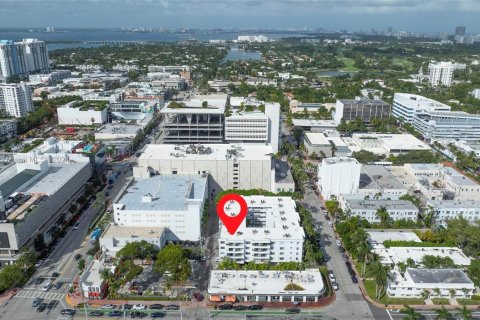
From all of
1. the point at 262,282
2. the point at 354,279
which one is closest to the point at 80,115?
the point at 262,282

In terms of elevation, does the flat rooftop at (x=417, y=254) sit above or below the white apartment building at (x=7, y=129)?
below

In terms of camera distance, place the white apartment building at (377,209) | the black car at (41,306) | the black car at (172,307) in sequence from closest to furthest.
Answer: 1. the black car at (41,306)
2. the black car at (172,307)
3. the white apartment building at (377,209)

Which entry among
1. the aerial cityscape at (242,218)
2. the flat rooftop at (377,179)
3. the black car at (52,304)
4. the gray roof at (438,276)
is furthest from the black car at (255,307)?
the flat rooftop at (377,179)

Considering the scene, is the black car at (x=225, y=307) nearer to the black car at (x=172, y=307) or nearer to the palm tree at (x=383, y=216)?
the black car at (x=172, y=307)

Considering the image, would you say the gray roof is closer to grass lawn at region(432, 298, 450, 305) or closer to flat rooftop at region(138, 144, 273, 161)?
grass lawn at region(432, 298, 450, 305)

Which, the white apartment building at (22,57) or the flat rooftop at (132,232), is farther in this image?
the white apartment building at (22,57)

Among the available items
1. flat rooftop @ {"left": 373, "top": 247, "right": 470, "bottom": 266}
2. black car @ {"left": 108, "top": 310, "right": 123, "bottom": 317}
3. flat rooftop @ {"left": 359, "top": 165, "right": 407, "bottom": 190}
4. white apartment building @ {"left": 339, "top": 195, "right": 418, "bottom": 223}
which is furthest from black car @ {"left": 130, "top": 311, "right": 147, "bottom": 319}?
flat rooftop @ {"left": 359, "top": 165, "right": 407, "bottom": 190}
